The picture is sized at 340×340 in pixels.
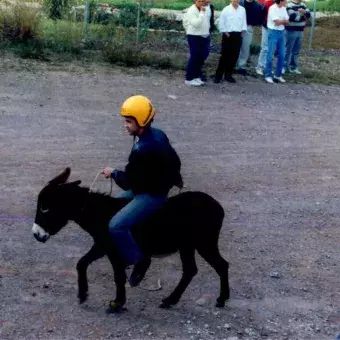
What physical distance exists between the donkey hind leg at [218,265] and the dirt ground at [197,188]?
0.39ft

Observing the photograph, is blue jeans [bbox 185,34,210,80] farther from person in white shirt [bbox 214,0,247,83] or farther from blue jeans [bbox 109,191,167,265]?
blue jeans [bbox 109,191,167,265]

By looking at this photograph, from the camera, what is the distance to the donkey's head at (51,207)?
6887 millimetres

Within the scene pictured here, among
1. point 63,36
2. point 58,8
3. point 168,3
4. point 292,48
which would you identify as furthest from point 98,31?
point 168,3

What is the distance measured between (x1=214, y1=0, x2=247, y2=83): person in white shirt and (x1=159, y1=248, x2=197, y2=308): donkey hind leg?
9.67 meters

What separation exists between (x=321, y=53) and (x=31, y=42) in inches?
333

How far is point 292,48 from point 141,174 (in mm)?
11932

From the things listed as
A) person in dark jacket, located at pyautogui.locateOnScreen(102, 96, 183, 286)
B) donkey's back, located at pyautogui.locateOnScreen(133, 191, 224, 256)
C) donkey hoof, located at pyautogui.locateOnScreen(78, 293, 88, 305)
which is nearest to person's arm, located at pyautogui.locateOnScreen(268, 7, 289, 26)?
donkey's back, located at pyautogui.locateOnScreen(133, 191, 224, 256)

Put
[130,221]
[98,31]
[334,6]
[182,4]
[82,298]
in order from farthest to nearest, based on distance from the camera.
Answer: [334,6]
[182,4]
[98,31]
[82,298]
[130,221]

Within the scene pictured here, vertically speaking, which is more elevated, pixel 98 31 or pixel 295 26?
pixel 295 26

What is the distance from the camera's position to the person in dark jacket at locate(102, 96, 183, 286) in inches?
266

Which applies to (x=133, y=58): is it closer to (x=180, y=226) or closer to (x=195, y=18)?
(x=195, y=18)

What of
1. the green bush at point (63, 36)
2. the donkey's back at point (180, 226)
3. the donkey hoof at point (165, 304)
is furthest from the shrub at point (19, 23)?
the donkey hoof at point (165, 304)

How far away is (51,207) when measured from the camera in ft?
22.6

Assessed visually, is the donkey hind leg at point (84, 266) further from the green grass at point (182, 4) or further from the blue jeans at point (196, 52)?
the green grass at point (182, 4)
